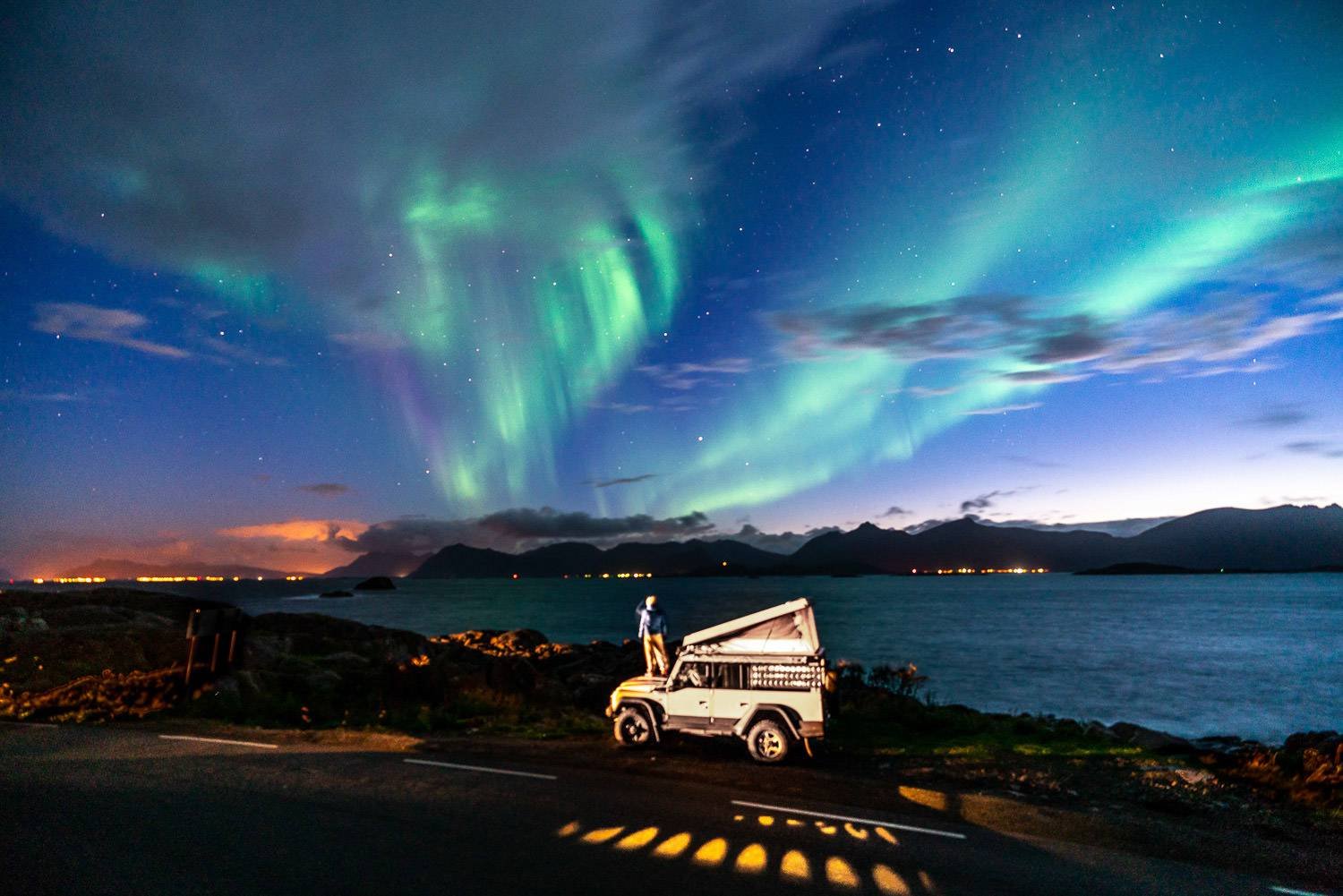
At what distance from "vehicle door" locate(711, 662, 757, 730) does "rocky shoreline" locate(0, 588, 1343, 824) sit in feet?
5.28

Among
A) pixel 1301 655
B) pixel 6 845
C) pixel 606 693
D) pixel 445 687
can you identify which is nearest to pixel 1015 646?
pixel 1301 655

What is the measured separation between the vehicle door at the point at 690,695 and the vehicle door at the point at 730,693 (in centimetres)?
13

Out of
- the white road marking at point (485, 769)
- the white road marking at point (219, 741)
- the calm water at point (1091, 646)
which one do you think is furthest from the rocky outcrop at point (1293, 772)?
the calm water at point (1091, 646)

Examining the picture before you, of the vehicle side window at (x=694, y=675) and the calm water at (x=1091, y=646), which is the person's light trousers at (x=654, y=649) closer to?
the vehicle side window at (x=694, y=675)

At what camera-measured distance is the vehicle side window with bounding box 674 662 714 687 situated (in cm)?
1358

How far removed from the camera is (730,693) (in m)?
13.3

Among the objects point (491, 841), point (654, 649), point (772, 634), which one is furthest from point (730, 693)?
point (491, 841)

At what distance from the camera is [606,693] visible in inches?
976

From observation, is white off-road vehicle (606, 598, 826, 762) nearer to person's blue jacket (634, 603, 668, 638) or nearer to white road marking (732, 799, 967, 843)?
person's blue jacket (634, 603, 668, 638)

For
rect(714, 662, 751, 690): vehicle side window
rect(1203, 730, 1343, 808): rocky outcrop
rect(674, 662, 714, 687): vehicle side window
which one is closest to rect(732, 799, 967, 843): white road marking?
rect(714, 662, 751, 690): vehicle side window

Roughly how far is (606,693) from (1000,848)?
17.2 m

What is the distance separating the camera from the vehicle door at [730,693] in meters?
13.2

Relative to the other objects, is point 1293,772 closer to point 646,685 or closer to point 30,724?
point 646,685

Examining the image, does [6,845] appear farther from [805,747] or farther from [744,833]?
[805,747]
